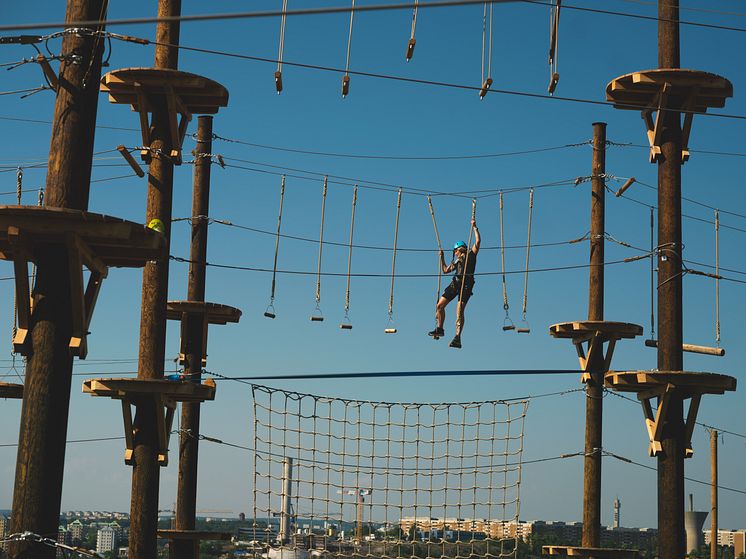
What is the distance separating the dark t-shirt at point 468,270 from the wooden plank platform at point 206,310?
103 inches

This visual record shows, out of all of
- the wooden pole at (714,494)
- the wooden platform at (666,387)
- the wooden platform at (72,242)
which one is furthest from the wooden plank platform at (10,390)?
the wooden pole at (714,494)

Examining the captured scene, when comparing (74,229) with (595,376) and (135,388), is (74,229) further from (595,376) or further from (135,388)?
(595,376)

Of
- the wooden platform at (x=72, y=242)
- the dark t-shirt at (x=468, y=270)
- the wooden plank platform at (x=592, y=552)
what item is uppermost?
the dark t-shirt at (x=468, y=270)

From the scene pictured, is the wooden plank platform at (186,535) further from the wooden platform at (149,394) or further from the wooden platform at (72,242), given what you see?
the wooden platform at (72,242)

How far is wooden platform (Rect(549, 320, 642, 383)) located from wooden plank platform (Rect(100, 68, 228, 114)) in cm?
544

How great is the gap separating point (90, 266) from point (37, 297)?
0.49 meters

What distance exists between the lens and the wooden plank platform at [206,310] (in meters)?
13.3

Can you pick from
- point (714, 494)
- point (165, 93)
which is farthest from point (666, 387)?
point (714, 494)

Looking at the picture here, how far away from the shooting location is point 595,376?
13789 millimetres

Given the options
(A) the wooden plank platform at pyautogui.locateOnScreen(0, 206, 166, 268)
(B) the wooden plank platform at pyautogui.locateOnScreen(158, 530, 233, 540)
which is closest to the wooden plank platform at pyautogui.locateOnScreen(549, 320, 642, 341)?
(B) the wooden plank platform at pyautogui.locateOnScreen(158, 530, 233, 540)

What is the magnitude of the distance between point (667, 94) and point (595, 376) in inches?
183

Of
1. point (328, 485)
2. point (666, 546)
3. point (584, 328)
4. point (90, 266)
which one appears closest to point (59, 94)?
point (90, 266)

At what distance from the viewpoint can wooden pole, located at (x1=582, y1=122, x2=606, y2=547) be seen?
1359 centimetres

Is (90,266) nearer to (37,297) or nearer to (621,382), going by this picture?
(37,297)
